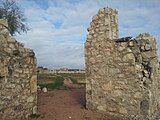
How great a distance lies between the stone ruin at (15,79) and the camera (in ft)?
28.7

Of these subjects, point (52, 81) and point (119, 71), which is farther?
point (52, 81)

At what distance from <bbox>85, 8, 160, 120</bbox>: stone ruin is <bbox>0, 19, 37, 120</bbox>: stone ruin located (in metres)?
3.03

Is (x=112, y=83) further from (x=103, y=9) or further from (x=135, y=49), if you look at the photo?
(x=103, y=9)

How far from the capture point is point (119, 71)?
A: 10.9 meters

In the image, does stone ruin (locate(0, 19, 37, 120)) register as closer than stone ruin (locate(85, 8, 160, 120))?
Yes

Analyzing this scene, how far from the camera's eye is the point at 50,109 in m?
11.5

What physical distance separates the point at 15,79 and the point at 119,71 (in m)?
4.30

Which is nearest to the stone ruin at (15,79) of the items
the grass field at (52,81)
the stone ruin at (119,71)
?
the stone ruin at (119,71)

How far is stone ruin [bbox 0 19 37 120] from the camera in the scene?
8.73 metres

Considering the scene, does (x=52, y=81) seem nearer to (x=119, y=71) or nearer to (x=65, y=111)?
(x=65, y=111)

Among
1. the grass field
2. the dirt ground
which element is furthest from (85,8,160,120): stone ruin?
the grass field

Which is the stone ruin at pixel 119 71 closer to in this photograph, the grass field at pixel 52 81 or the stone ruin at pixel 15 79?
the stone ruin at pixel 15 79

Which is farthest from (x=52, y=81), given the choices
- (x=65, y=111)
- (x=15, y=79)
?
(x=15, y=79)

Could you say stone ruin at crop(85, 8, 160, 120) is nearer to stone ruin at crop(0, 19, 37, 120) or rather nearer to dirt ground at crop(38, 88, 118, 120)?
dirt ground at crop(38, 88, 118, 120)
